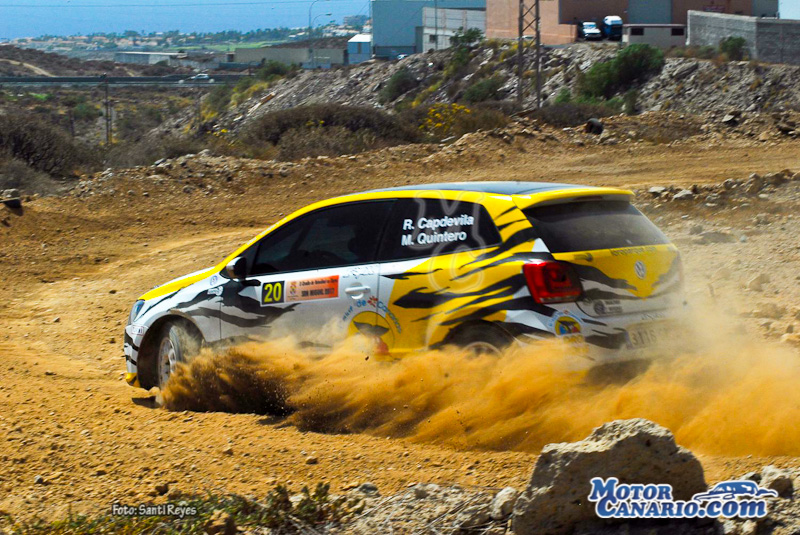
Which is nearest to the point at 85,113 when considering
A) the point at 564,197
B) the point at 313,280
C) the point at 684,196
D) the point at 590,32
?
the point at 590,32

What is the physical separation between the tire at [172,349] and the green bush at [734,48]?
167 ft

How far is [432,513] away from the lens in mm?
4270

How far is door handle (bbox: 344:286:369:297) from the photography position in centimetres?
646

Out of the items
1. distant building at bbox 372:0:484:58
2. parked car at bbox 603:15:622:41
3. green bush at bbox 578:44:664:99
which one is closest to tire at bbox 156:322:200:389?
green bush at bbox 578:44:664:99

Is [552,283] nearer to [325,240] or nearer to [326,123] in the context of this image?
[325,240]

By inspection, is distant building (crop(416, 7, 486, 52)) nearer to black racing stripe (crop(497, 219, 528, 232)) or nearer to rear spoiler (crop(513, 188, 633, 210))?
rear spoiler (crop(513, 188, 633, 210))

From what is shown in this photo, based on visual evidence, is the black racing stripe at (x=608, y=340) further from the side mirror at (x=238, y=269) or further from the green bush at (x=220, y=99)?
the green bush at (x=220, y=99)

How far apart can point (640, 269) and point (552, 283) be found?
712 mm

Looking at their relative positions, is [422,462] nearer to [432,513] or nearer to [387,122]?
[432,513]

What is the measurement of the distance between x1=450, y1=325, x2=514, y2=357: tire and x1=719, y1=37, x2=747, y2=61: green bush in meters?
51.4

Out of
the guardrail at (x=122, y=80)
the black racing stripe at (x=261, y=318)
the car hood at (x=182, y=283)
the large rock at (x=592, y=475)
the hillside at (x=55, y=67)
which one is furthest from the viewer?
the hillside at (x=55, y=67)

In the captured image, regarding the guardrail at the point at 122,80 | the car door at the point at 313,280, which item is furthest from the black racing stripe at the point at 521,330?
the guardrail at the point at 122,80

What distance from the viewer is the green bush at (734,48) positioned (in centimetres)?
5306

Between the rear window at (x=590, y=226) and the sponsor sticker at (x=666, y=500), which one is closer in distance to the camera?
the sponsor sticker at (x=666, y=500)
